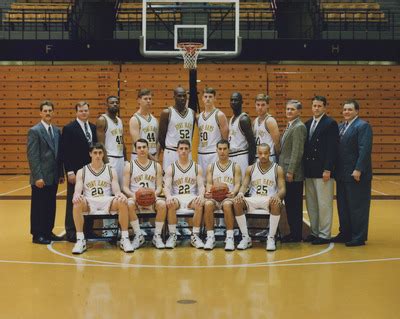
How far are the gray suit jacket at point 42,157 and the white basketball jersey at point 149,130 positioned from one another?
110 centimetres

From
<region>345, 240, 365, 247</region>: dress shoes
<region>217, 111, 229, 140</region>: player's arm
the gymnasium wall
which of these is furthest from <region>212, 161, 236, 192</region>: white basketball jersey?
the gymnasium wall

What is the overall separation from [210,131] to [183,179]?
2.82ft

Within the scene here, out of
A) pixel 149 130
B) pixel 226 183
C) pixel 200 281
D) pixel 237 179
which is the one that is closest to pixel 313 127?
pixel 237 179

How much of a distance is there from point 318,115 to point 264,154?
0.88 meters

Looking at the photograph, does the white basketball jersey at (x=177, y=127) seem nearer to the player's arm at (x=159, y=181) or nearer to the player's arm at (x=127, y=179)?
the player's arm at (x=159, y=181)

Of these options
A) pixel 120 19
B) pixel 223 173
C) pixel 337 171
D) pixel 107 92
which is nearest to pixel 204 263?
pixel 223 173

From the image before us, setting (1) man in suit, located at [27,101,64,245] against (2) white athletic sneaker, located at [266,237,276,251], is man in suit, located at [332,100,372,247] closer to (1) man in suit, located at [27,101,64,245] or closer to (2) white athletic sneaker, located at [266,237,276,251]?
(2) white athletic sneaker, located at [266,237,276,251]

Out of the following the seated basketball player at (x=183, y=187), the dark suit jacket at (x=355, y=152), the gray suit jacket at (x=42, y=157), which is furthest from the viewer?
the gray suit jacket at (x=42, y=157)

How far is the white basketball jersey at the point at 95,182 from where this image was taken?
736cm

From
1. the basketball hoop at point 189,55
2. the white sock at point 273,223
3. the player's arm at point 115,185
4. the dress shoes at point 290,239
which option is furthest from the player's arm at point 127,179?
the basketball hoop at point 189,55

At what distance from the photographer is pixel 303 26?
774 inches

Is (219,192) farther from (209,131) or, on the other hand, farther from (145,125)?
(145,125)

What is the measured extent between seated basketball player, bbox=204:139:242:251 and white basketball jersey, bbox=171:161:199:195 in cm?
19

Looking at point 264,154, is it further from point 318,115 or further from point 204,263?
point 204,263
